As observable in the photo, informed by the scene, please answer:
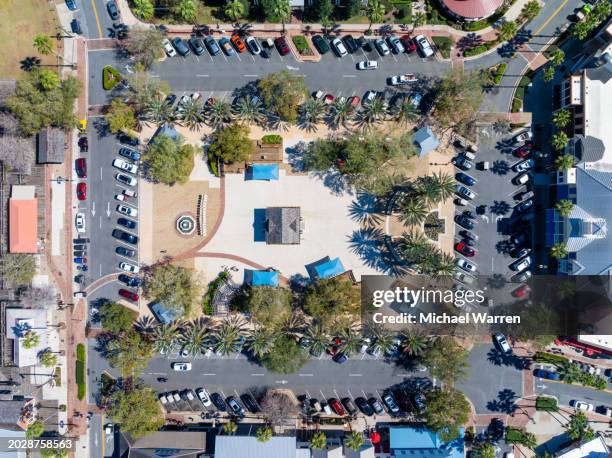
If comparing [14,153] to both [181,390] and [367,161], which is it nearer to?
[181,390]

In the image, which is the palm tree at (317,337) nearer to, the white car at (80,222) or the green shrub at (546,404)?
the green shrub at (546,404)

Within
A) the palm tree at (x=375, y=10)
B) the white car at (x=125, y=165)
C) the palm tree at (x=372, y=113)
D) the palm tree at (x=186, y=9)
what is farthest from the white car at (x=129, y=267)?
the palm tree at (x=375, y=10)

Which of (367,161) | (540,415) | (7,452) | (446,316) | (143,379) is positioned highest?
(367,161)

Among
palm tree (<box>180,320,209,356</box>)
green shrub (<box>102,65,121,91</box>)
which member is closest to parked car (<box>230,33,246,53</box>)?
green shrub (<box>102,65,121,91</box>)

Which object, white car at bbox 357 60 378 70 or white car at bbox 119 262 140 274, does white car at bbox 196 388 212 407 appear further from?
white car at bbox 357 60 378 70

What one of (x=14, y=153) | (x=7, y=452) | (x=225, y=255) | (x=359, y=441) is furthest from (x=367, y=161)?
(x=7, y=452)
